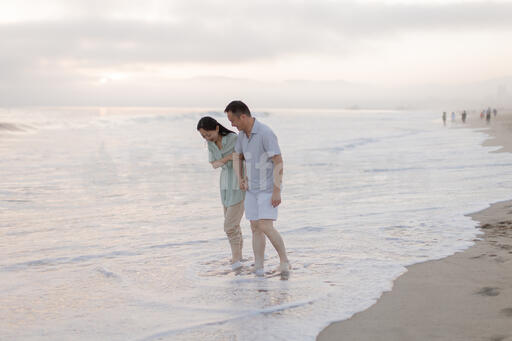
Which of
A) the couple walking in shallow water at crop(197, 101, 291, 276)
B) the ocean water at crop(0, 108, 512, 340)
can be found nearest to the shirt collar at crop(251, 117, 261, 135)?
the couple walking in shallow water at crop(197, 101, 291, 276)

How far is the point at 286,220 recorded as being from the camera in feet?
27.7

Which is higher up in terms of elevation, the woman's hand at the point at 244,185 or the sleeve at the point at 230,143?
the sleeve at the point at 230,143

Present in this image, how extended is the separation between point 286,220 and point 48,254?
3.68 meters

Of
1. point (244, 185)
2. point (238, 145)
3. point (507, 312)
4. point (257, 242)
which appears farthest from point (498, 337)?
point (238, 145)

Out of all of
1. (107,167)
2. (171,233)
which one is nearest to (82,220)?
(171,233)

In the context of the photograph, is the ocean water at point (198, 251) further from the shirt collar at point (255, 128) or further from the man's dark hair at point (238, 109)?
the man's dark hair at point (238, 109)

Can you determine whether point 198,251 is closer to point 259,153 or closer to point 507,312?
point 259,153

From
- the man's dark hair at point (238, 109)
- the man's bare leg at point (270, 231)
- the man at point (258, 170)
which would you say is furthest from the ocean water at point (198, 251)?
the man's dark hair at point (238, 109)

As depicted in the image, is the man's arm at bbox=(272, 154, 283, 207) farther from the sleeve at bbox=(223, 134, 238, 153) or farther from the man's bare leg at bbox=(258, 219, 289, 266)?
the sleeve at bbox=(223, 134, 238, 153)

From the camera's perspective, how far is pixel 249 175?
523 centimetres

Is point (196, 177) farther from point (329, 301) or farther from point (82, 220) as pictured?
point (329, 301)

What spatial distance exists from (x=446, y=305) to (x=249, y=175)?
2170 millimetres

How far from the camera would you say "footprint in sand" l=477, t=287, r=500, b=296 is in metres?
4.50

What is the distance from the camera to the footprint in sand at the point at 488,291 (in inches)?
177
